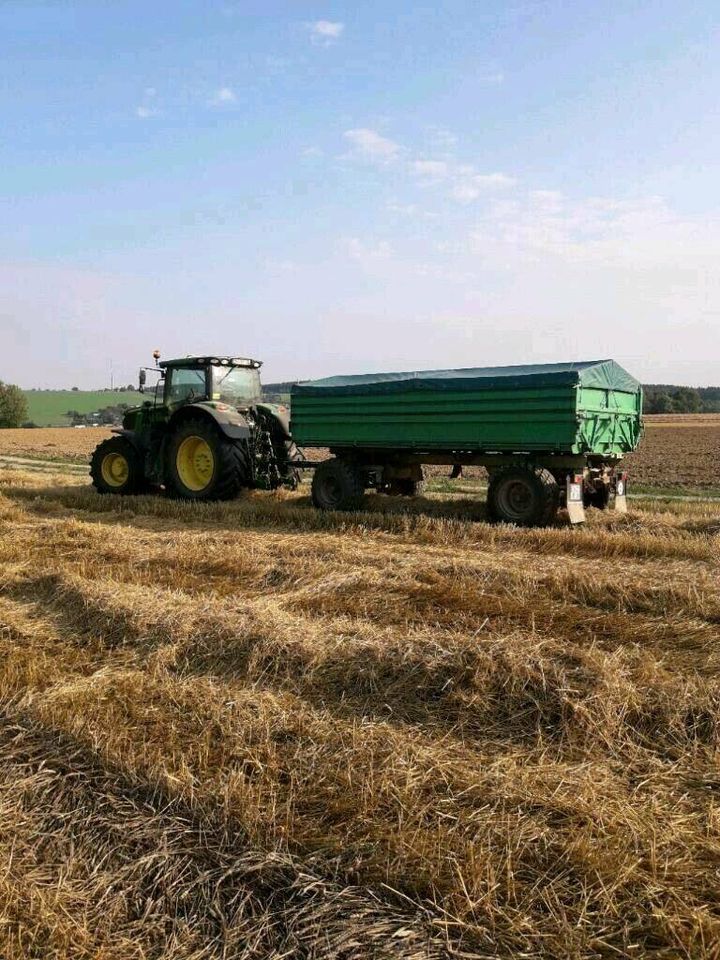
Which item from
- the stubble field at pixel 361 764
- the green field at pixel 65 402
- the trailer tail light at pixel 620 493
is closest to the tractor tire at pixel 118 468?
the stubble field at pixel 361 764

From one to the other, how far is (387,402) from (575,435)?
107 inches

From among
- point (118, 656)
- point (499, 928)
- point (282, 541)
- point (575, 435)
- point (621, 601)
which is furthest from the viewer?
point (575, 435)

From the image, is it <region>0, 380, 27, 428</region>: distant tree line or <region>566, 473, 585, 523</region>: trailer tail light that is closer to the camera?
<region>566, 473, 585, 523</region>: trailer tail light

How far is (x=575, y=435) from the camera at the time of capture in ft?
30.3

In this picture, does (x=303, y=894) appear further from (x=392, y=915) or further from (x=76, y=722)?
(x=76, y=722)

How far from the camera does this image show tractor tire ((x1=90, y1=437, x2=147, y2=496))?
13.1 m

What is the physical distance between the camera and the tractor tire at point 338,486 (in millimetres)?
11242

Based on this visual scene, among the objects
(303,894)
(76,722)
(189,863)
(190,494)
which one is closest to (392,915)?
(303,894)

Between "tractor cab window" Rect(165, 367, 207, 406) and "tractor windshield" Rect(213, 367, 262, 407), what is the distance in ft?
0.73

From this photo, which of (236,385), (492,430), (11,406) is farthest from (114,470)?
A: (11,406)

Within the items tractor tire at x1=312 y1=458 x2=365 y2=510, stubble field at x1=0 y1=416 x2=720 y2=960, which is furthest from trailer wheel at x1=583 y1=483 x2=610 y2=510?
stubble field at x1=0 y1=416 x2=720 y2=960

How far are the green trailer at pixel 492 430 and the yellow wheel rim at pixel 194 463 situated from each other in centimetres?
147

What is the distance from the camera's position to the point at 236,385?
12.7 m

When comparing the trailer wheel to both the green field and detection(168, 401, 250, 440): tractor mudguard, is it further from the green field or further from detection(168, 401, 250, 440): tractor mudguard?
the green field
